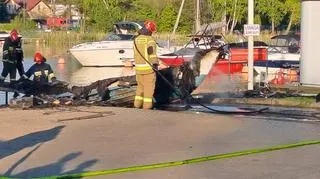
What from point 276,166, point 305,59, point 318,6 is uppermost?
point 318,6

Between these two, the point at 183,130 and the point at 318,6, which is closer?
the point at 183,130

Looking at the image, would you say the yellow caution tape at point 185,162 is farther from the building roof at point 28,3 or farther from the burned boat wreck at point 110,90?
the building roof at point 28,3

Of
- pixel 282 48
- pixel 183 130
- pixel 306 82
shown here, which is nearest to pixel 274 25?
pixel 282 48

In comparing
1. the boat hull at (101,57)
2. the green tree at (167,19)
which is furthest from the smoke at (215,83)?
the green tree at (167,19)

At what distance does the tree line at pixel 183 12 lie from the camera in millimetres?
59641

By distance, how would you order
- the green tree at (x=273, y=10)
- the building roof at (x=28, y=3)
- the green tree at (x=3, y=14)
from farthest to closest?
the building roof at (x=28, y=3) → the green tree at (x=3, y=14) → the green tree at (x=273, y=10)

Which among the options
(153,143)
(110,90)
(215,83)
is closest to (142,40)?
(110,90)

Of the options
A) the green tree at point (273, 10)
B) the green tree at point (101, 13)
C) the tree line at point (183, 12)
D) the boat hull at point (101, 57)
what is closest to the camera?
the boat hull at point (101, 57)

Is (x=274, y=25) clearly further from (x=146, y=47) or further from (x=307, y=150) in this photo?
(x=307, y=150)

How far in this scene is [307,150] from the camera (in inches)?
406

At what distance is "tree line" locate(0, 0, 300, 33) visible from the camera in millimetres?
59641

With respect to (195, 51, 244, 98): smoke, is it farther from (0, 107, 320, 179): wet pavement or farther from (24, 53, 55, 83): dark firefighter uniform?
(24, 53, 55, 83): dark firefighter uniform

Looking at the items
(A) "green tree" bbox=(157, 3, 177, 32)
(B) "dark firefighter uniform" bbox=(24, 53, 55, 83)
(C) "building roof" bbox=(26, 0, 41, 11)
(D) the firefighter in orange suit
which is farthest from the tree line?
(C) "building roof" bbox=(26, 0, 41, 11)

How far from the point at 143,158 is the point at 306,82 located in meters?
8.45
